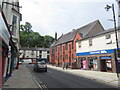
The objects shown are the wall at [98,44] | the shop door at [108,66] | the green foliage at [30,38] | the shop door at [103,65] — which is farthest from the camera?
the green foliage at [30,38]

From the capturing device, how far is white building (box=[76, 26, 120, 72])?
19.7m

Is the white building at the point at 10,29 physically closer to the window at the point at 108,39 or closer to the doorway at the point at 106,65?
the window at the point at 108,39

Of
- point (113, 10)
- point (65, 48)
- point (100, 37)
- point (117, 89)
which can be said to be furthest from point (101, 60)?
point (65, 48)

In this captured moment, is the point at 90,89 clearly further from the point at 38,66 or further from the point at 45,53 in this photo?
the point at 45,53

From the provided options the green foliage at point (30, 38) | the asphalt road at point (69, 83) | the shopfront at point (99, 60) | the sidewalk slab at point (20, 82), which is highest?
the green foliage at point (30, 38)

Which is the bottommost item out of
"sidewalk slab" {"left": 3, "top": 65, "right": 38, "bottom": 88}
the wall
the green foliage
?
"sidewalk slab" {"left": 3, "top": 65, "right": 38, "bottom": 88}

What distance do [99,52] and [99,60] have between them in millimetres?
1469

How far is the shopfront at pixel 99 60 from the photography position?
19594mm

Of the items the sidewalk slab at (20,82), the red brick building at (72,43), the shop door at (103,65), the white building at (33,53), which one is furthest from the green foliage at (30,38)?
the sidewalk slab at (20,82)

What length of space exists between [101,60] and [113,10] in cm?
997

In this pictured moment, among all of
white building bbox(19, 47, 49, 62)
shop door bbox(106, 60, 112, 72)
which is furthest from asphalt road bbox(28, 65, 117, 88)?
white building bbox(19, 47, 49, 62)

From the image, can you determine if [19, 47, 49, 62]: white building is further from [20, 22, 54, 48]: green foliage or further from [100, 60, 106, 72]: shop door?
[100, 60, 106, 72]: shop door

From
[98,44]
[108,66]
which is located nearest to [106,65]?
[108,66]

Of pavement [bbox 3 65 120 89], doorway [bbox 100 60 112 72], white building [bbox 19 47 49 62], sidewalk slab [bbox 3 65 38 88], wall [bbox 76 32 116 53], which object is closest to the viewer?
sidewalk slab [bbox 3 65 38 88]
